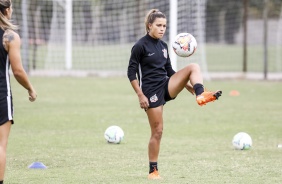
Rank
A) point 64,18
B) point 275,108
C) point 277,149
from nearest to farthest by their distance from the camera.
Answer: point 277,149 < point 275,108 < point 64,18

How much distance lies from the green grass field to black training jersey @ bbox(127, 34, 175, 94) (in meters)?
1.17

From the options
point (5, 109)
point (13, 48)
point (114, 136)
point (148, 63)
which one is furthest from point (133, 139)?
point (13, 48)

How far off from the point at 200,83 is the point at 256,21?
3516 cm

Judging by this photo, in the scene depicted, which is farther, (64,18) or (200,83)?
(64,18)

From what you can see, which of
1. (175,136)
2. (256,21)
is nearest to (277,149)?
(175,136)

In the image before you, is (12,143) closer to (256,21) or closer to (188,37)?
(188,37)

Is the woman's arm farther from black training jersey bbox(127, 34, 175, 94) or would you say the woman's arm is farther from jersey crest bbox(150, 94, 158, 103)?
jersey crest bbox(150, 94, 158, 103)

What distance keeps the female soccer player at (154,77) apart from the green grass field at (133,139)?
0.62 m

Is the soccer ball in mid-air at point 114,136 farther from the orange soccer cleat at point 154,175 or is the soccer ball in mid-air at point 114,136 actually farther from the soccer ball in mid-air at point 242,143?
the orange soccer cleat at point 154,175

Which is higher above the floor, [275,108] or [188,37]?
[188,37]

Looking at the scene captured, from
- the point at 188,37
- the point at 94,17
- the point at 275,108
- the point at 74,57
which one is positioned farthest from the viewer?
the point at 74,57

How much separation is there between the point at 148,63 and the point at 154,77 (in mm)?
185

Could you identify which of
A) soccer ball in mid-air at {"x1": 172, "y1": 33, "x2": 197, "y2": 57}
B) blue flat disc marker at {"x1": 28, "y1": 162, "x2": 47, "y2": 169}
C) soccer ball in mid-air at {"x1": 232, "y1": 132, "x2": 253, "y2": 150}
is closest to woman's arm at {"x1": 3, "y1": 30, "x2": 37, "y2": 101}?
soccer ball in mid-air at {"x1": 172, "y1": 33, "x2": 197, "y2": 57}

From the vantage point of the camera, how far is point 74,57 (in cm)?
3591
